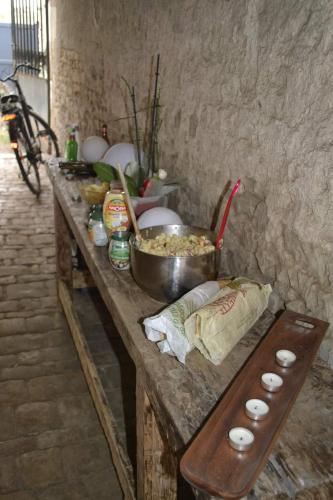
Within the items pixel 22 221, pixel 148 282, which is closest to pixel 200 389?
pixel 148 282

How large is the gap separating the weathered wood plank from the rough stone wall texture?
805 mm

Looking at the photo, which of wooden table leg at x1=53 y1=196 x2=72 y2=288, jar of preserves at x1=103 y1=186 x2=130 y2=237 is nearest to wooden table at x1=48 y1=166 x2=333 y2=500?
jar of preserves at x1=103 y1=186 x2=130 y2=237

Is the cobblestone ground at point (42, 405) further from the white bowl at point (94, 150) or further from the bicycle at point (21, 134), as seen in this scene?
the bicycle at point (21, 134)

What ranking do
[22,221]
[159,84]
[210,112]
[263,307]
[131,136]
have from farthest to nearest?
[22,221], [131,136], [159,84], [210,112], [263,307]

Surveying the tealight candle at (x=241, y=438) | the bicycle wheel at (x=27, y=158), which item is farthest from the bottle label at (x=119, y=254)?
the bicycle wheel at (x=27, y=158)

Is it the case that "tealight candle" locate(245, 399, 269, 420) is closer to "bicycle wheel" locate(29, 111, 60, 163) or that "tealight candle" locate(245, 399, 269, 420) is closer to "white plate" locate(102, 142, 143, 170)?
"white plate" locate(102, 142, 143, 170)

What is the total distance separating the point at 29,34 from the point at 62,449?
7570 millimetres

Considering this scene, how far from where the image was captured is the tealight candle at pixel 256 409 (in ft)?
2.72

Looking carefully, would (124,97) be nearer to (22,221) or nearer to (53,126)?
(22,221)

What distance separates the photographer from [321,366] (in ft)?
3.58

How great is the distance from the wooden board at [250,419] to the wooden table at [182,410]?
0.04m

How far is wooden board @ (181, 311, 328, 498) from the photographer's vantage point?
720 millimetres

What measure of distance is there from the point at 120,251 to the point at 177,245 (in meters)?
0.21

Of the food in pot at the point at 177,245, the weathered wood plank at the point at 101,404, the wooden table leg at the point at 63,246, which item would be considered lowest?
the weathered wood plank at the point at 101,404
